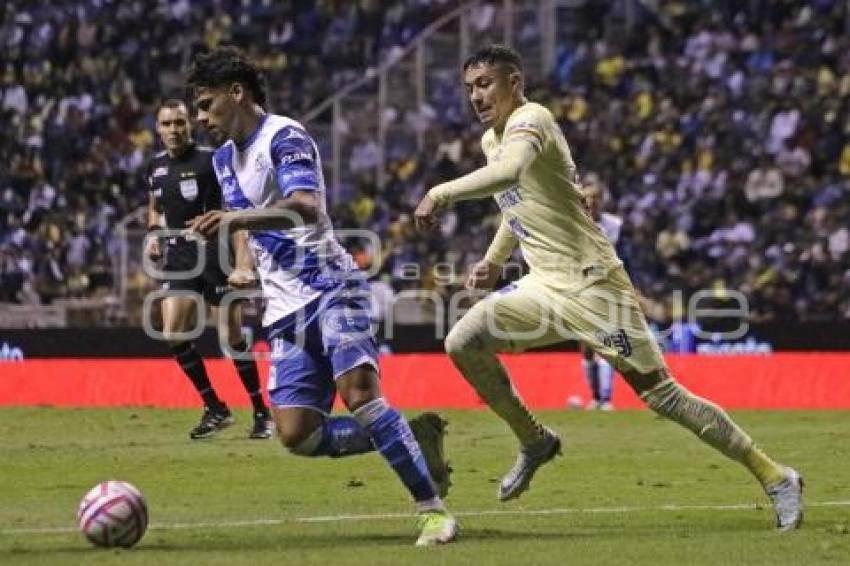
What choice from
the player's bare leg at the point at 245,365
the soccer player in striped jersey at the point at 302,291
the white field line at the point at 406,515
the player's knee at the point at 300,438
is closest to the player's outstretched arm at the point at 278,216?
the soccer player in striped jersey at the point at 302,291

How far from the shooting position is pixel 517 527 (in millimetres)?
10609

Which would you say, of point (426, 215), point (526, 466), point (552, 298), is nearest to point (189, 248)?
point (526, 466)

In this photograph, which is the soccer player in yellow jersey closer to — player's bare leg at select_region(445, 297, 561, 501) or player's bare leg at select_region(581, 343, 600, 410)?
player's bare leg at select_region(445, 297, 561, 501)

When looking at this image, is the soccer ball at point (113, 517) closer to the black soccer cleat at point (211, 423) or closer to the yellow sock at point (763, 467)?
the yellow sock at point (763, 467)

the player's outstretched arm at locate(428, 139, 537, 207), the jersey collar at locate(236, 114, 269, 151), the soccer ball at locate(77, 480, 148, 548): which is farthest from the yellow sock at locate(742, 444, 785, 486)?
the soccer ball at locate(77, 480, 148, 548)

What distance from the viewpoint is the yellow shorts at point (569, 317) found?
10.7 m

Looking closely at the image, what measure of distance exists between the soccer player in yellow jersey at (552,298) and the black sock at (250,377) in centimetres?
604

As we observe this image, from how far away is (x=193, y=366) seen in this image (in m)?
17.4

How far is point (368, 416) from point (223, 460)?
5.39 meters

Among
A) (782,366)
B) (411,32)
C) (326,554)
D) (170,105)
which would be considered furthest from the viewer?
(411,32)

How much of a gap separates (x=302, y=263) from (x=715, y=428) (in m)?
2.49

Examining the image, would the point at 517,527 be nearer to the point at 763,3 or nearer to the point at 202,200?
the point at 202,200

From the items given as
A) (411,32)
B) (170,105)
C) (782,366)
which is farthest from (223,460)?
(411,32)

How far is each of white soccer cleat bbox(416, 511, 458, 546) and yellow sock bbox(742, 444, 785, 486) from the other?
186 cm
